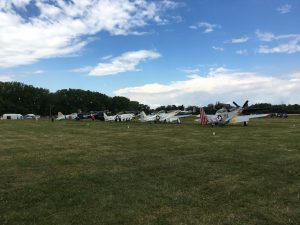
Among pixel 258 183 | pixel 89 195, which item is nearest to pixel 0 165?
pixel 89 195

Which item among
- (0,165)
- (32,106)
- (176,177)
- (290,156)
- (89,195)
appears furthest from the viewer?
(32,106)

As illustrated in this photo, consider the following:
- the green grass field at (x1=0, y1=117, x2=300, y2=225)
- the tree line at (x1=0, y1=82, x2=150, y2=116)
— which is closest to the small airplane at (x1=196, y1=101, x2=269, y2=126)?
the green grass field at (x1=0, y1=117, x2=300, y2=225)

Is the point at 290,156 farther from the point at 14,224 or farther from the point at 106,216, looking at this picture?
the point at 14,224

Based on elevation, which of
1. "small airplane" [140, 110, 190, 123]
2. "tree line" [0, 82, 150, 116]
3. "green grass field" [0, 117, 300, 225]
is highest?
"tree line" [0, 82, 150, 116]

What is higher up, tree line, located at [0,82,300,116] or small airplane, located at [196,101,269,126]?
tree line, located at [0,82,300,116]

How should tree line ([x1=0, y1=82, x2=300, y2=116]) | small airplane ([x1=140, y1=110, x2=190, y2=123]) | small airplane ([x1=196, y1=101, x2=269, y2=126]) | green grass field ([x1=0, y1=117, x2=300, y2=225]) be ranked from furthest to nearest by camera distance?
1. tree line ([x1=0, y1=82, x2=300, y2=116])
2. small airplane ([x1=140, y1=110, x2=190, y2=123])
3. small airplane ([x1=196, y1=101, x2=269, y2=126])
4. green grass field ([x1=0, y1=117, x2=300, y2=225])

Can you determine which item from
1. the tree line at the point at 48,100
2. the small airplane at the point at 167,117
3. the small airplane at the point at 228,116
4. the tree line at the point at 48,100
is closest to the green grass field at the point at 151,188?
the small airplane at the point at 228,116

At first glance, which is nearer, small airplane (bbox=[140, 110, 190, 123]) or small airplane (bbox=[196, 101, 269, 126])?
small airplane (bbox=[196, 101, 269, 126])

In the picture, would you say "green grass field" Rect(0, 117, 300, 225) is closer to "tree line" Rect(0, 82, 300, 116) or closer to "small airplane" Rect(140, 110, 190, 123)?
"small airplane" Rect(140, 110, 190, 123)

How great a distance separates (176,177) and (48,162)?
5214 mm

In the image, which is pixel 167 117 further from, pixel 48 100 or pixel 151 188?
pixel 48 100

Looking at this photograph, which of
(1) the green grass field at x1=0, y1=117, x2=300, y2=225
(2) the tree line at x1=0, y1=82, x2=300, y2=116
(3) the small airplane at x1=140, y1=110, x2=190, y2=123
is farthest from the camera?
(2) the tree line at x1=0, y1=82, x2=300, y2=116

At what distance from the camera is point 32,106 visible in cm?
16175

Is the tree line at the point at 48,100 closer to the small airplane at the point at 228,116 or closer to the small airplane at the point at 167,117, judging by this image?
the small airplane at the point at 167,117
